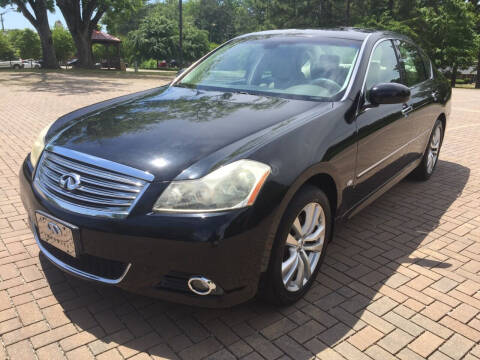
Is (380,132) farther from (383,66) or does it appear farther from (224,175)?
(224,175)

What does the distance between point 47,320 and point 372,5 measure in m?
43.8

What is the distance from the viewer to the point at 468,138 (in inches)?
344

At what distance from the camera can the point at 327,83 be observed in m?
3.48

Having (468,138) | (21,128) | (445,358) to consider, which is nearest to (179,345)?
(445,358)

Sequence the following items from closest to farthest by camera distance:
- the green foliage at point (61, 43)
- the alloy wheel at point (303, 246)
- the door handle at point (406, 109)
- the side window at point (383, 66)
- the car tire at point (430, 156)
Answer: the alloy wheel at point (303, 246) → the side window at point (383, 66) → the door handle at point (406, 109) → the car tire at point (430, 156) → the green foliage at point (61, 43)

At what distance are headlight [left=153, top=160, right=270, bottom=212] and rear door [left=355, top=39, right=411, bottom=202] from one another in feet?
4.30

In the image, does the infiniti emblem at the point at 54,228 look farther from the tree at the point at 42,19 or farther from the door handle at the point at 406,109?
the tree at the point at 42,19

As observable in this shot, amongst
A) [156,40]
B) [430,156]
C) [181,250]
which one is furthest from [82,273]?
[156,40]

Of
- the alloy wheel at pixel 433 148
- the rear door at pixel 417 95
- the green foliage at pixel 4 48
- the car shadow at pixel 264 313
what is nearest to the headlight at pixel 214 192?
the car shadow at pixel 264 313

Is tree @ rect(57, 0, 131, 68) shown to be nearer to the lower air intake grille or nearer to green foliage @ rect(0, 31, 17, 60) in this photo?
the lower air intake grille

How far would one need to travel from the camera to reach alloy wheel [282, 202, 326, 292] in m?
2.70

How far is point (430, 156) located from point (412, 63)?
1395mm

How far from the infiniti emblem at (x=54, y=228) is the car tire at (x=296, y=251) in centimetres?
121

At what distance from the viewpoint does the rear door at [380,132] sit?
134 inches
